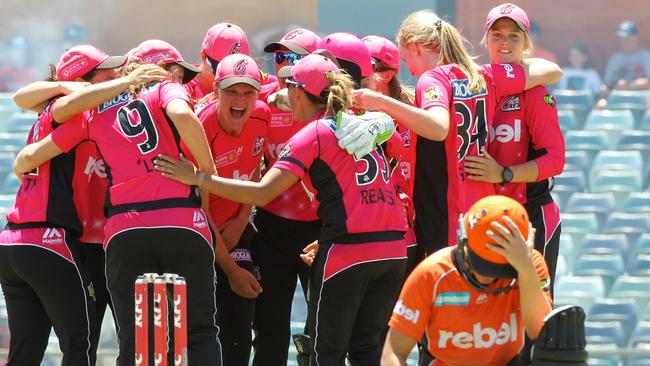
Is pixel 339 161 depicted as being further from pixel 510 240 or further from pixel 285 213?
pixel 510 240

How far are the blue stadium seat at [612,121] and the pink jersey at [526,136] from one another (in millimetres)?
4025

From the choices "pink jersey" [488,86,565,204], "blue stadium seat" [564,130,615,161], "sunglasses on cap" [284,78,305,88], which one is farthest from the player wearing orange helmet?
"blue stadium seat" [564,130,615,161]

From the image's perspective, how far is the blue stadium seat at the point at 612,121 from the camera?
9.29 metres

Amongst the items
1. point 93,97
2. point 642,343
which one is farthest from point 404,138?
point 642,343

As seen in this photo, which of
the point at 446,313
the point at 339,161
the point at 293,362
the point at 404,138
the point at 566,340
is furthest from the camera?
the point at 293,362

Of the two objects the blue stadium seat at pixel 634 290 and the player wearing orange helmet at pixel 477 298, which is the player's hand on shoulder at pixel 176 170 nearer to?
the player wearing orange helmet at pixel 477 298

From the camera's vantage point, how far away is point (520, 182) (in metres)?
5.38

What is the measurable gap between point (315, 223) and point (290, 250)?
173 mm

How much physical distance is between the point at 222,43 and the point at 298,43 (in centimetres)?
37

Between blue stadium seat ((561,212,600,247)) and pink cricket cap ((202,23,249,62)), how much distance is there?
3.56 m

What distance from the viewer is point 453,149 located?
525cm

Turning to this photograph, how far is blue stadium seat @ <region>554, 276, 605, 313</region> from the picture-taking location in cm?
764

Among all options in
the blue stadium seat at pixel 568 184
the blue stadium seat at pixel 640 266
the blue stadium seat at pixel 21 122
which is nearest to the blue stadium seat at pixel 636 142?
the blue stadium seat at pixel 568 184

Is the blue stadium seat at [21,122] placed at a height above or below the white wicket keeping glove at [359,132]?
below
